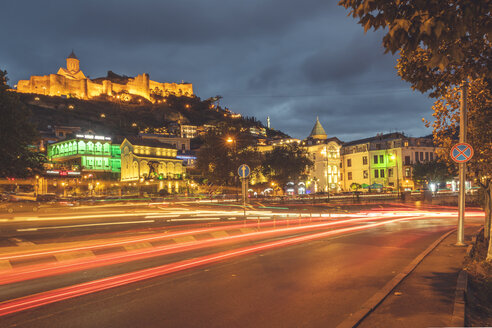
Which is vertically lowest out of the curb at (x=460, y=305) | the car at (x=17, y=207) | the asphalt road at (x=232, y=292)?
the asphalt road at (x=232, y=292)

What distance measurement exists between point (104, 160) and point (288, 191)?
50497 millimetres

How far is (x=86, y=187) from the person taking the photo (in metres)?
82.0

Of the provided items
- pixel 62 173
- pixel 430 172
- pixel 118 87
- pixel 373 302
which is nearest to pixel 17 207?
pixel 373 302

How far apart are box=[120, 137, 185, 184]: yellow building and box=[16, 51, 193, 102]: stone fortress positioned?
310 feet

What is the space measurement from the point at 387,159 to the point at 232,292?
2964 inches

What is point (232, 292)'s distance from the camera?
24.4 ft

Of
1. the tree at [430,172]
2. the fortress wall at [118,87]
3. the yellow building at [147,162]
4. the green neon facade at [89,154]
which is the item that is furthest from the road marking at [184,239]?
the fortress wall at [118,87]

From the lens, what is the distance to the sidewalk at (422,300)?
18.3ft

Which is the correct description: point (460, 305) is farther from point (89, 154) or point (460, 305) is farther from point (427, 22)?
point (89, 154)

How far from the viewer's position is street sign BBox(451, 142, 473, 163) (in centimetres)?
1195

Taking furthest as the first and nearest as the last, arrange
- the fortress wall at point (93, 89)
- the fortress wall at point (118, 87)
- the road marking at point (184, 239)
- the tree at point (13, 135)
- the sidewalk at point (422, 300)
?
1. the fortress wall at point (118, 87)
2. the fortress wall at point (93, 89)
3. the tree at point (13, 135)
4. the road marking at point (184, 239)
5. the sidewalk at point (422, 300)

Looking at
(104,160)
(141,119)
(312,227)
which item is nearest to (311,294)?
(312,227)

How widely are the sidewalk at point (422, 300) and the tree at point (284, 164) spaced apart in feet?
191

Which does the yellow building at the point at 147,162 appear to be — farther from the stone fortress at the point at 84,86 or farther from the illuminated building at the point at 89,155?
the stone fortress at the point at 84,86
